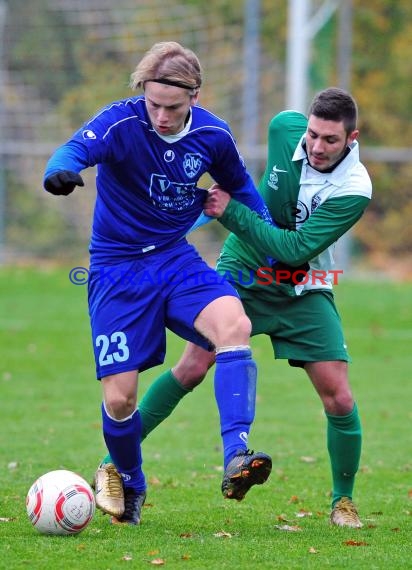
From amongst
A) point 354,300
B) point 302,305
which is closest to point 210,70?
point 354,300

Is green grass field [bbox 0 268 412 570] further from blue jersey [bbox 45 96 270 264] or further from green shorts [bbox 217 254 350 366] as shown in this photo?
blue jersey [bbox 45 96 270 264]

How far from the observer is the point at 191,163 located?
5.71 meters

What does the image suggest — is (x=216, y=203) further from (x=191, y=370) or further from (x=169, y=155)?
(x=191, y=370)

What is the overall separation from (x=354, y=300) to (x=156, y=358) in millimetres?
12465

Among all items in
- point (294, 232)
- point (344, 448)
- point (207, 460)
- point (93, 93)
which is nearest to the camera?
point (294, 232)

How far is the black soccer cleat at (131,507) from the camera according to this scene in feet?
19.5

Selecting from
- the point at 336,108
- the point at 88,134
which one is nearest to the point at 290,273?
Result: the point at 336,108

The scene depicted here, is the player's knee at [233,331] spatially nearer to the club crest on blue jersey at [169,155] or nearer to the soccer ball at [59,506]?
the club crest on blue jersey at [169,155]

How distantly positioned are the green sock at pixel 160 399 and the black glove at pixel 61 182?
5.71ft

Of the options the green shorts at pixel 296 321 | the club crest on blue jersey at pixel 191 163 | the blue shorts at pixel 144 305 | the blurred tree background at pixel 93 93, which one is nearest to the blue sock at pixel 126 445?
the blue shorts at pixel 144 305

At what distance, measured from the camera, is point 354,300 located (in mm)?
17891

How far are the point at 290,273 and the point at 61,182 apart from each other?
167cm

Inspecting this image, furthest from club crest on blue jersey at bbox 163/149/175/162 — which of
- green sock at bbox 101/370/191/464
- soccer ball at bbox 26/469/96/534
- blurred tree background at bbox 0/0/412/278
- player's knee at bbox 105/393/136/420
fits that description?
blurred tree background at bbox 0/0/412/278

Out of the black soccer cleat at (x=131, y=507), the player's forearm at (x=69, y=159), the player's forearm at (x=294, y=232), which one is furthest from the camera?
the black soccer cleat at (x=131, y=507)
